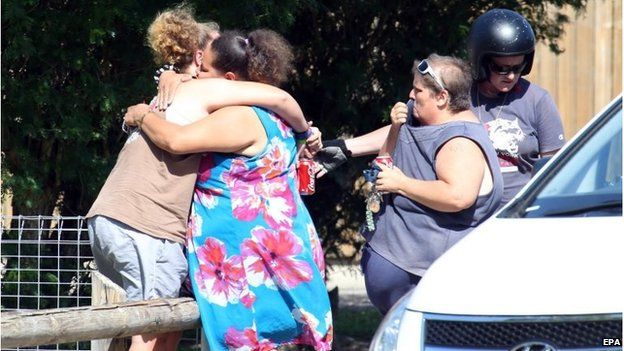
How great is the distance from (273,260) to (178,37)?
107cm

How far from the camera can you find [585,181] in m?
4.26

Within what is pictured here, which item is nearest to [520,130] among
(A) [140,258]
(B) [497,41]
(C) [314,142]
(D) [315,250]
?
(B) [497,41]

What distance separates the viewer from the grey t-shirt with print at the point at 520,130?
520 centimetres

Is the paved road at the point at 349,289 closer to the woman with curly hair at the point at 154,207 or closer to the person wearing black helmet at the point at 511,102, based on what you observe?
the person wearing black helmet at the point at 511,102

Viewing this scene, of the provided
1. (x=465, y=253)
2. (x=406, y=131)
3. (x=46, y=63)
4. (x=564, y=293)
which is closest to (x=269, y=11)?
(x=46, y=63)

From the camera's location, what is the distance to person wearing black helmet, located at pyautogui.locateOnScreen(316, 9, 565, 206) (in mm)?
5184

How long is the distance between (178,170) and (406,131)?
3.39 feet

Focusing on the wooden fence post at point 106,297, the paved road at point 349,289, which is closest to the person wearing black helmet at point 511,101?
the wooden fence post at point 106,297


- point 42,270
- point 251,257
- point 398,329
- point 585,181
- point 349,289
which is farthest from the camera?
point 349,289

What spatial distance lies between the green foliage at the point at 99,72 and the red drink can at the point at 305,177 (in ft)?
4.96

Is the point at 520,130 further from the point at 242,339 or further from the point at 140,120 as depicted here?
the point at 140,120

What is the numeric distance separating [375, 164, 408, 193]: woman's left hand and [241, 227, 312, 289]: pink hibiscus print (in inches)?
17.6

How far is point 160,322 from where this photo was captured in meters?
4.54

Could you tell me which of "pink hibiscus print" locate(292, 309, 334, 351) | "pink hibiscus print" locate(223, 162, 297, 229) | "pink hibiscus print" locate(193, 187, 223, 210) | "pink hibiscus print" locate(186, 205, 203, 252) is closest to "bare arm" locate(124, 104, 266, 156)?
"pink hibiscus print" locate(223, 162, 297, 229)
